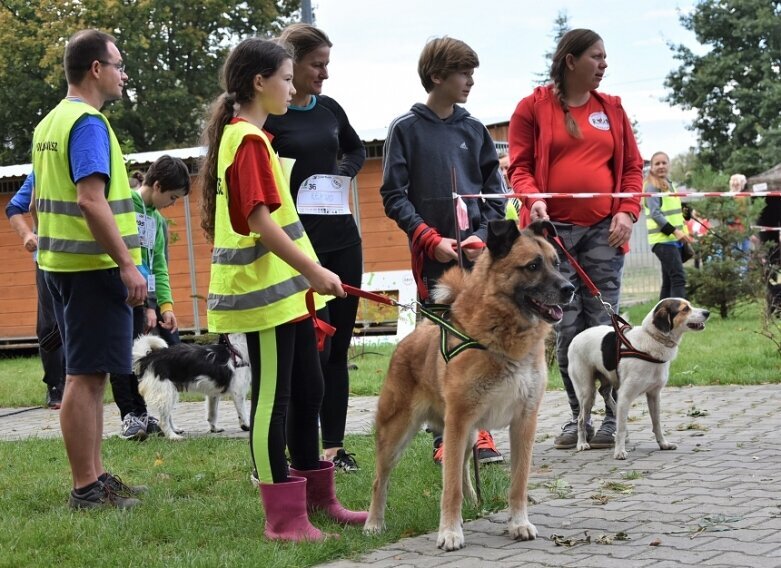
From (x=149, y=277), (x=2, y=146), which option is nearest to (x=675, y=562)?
(x=149, y=277)

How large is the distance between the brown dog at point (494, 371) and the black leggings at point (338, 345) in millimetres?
1072

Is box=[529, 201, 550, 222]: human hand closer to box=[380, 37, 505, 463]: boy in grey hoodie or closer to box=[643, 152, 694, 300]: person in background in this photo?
box=[380, 37, 505, 463]: boy in grey hoodie

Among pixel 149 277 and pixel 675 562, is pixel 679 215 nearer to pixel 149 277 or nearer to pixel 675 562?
pixel 149 277

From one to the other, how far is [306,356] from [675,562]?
5.97ft

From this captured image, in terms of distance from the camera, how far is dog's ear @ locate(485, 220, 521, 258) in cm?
439

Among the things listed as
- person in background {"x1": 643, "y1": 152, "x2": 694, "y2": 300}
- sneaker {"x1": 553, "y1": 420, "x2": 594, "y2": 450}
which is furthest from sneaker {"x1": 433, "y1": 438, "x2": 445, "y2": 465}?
person in background {"x1": 643, "y1": 152, "x2": 694, "y2": 300}

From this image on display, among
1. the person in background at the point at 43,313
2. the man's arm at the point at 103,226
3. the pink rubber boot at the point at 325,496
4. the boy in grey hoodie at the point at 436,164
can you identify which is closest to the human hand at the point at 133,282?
the man's arm at the point at 103,226

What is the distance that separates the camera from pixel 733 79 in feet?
143

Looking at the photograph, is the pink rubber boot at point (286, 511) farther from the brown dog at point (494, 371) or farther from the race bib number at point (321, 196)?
the race bib number at point (321, 196)

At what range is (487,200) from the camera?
244 inches

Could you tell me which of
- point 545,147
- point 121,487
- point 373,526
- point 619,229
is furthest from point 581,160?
point 121,487

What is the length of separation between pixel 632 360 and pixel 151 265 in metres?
3.94

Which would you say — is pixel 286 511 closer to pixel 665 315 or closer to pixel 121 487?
pixel 121 487

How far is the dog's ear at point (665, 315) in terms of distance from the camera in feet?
21.5
